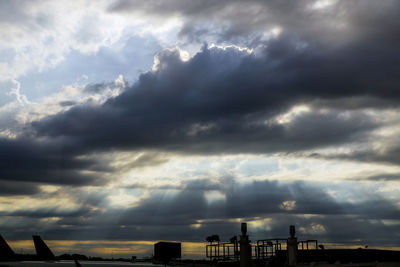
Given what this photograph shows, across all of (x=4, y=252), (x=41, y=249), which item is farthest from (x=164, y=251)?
(x=41, y=249)

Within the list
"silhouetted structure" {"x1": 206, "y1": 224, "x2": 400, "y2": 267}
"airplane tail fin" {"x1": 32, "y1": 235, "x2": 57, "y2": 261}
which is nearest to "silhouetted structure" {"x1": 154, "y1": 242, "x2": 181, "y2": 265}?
"silhouetted structure" {"x1": 206, "y1": 224, "x2": 400, "y2": 267}

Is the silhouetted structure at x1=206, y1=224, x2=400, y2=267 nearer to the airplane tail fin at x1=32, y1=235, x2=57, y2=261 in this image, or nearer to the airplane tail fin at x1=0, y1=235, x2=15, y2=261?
the airplane tail fin at x1=0, y1=235, x2=15, y2=261

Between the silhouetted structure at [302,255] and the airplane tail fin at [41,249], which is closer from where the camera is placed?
the silhouetted structure at [302,255]

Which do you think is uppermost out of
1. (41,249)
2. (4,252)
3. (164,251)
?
(164,251)

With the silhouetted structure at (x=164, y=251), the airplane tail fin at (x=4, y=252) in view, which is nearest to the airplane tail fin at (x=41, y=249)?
the airplane tail fin at (x=4, y=252)

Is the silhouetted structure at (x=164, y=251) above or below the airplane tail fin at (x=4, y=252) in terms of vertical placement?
above

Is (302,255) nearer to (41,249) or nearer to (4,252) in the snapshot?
(4,252)

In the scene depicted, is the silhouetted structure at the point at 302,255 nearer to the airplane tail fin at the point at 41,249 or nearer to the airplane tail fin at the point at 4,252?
the airplane tail fin at the point at 4,252

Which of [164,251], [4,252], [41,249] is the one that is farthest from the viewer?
[41,249]

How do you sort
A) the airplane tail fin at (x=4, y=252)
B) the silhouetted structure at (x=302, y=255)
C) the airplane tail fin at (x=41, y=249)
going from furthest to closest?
1. the airplane tail fin at (x=41, y=249)
2. the airplane tail fin at (x=4, y=252)
3. the silhouetted structure at (x=302, y=255)

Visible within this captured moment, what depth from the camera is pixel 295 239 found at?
45.8 meters

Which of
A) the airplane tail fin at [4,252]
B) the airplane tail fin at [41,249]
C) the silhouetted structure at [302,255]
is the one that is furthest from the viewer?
the airplane tail fin at [41,249]

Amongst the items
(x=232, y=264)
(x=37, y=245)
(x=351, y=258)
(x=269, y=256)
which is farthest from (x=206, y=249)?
(x=37, y=245)

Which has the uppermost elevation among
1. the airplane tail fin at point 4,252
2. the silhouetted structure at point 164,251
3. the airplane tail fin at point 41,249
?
the silhouetted structure at point 164,251
